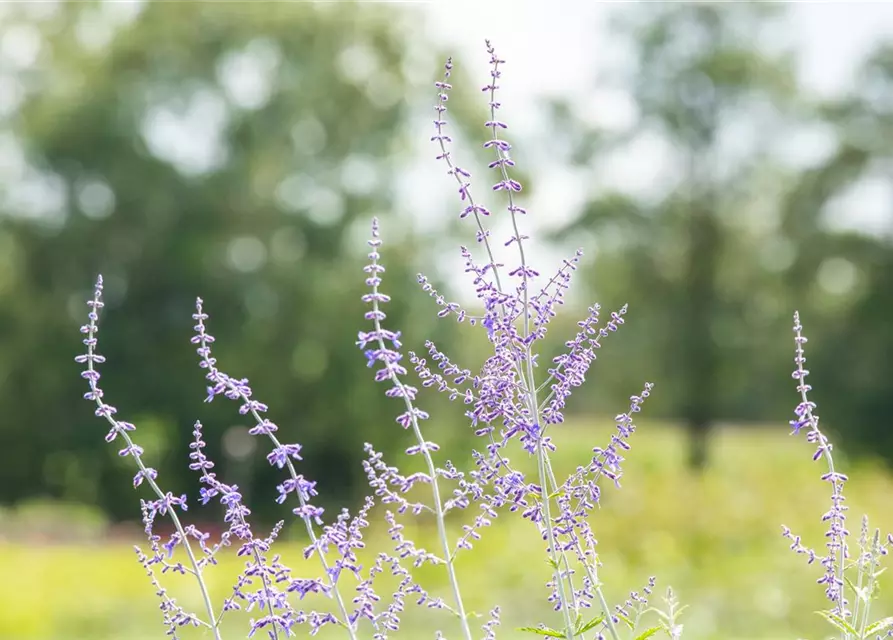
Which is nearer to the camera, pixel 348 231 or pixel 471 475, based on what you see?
pixel 471 475

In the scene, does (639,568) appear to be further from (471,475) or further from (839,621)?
(471,475)

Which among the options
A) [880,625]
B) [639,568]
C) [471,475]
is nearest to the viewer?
[880,625]

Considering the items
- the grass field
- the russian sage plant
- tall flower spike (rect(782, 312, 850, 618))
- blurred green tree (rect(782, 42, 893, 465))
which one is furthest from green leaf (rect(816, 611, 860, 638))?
blurred green tree (rect(782, 42, 893, 465))

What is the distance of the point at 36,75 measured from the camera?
1870cm

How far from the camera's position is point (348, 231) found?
56.1 feet

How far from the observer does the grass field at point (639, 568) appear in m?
9.14

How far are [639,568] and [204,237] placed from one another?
916 centimetres

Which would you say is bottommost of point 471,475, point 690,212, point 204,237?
point 471,475

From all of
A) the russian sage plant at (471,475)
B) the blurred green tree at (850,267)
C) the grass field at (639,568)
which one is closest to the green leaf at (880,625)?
the russian sage plant at (471,475)

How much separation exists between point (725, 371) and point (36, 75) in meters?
13.0

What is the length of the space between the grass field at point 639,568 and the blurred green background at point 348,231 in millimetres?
557

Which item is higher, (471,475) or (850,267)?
(850,267)

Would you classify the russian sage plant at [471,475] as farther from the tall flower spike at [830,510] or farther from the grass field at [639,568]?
the grass field at [639,568]

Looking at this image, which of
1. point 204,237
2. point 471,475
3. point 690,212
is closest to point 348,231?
point 204,237
